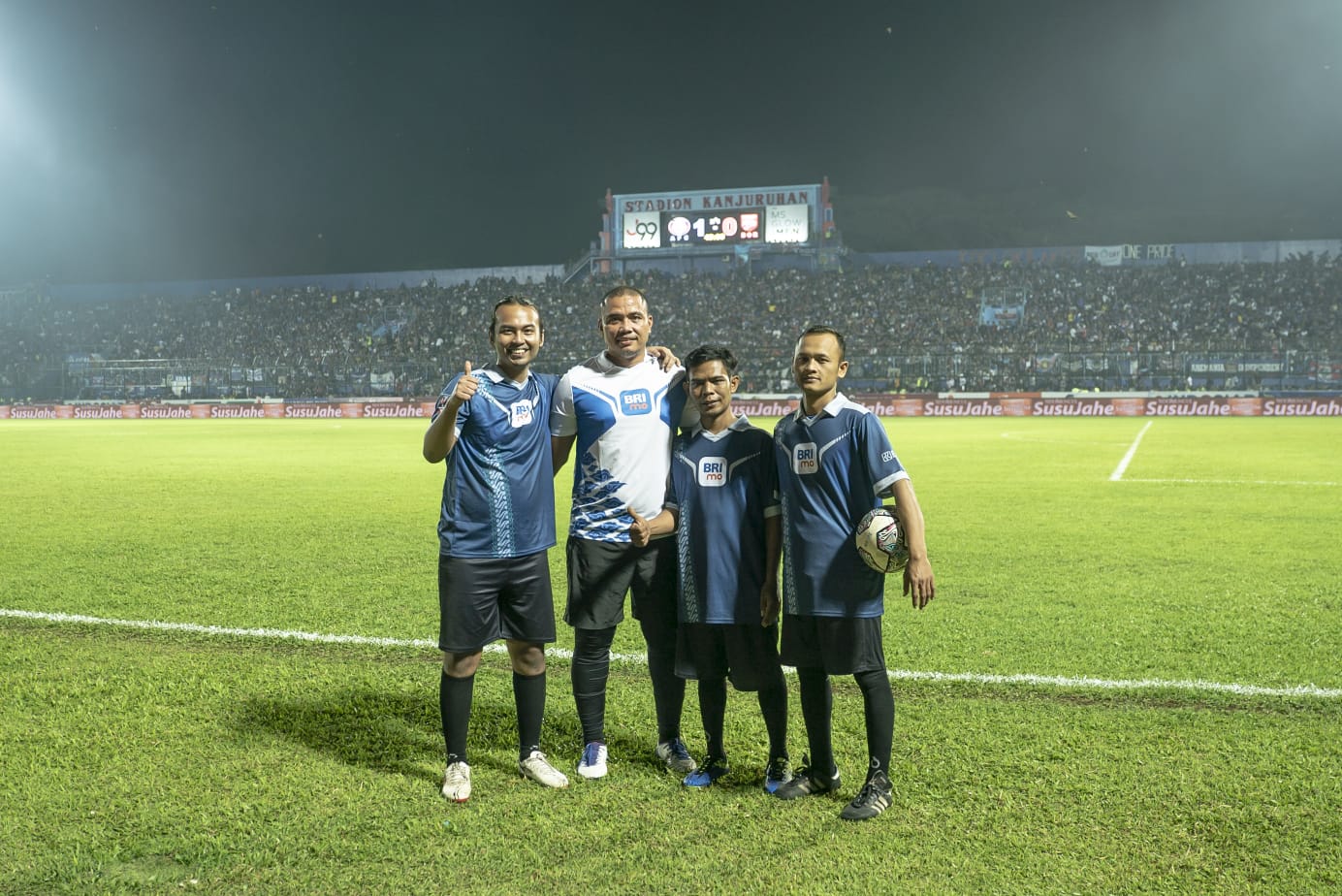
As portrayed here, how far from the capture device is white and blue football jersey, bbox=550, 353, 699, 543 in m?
4.34

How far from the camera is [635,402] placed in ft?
14.3

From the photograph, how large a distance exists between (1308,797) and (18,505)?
→ 49.0 ft

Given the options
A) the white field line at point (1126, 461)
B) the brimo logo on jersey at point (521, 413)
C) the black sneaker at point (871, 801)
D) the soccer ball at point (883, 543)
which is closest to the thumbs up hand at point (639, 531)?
the brimo logo on jersey at point (521, 413)

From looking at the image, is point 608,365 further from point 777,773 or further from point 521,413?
point 777,773

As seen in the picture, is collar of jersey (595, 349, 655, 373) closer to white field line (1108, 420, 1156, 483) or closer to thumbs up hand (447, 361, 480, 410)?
thumbs up hand (447, 361, 480, 410)

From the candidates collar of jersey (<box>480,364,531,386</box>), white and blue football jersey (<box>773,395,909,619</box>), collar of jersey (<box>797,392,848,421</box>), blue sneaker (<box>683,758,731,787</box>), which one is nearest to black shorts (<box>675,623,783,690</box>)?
white and blue football jersey (<box>773,395,909,619</box>)

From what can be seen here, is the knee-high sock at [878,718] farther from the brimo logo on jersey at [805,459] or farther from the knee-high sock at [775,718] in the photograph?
the brimo logo on jersey at [805,459]

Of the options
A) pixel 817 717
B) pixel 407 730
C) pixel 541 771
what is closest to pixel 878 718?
pixel 817 717

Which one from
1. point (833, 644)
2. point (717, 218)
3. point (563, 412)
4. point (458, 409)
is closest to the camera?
point (833, 644)

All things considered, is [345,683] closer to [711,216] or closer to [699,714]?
[699,714]

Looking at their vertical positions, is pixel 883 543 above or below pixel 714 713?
above

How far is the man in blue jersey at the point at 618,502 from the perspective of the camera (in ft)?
14.3

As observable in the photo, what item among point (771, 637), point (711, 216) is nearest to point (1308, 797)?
point (771, 637)

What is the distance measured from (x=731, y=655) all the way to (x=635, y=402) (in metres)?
1.15
